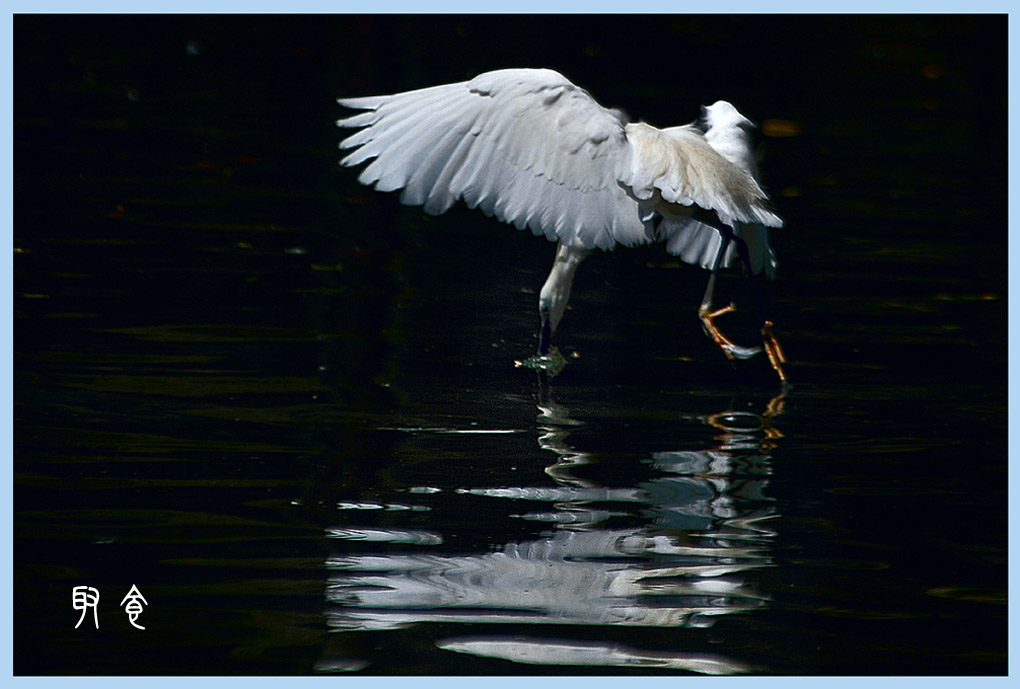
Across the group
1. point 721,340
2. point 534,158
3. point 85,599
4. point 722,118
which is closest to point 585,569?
point 85,599

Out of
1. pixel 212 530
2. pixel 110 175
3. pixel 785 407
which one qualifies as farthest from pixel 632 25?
pixel 212 530

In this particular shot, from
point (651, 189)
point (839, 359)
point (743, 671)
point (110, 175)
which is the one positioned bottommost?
point (743, 671)

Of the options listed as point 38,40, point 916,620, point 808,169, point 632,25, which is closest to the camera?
point 916,620

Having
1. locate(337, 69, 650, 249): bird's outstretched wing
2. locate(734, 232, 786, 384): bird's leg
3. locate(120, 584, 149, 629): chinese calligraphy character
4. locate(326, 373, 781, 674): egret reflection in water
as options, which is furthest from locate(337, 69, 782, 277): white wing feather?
locate(120, 584, 149, 629): chinese calligraphy character

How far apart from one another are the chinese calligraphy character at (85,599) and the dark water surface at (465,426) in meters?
0.03

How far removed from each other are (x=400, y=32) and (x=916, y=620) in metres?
11.7

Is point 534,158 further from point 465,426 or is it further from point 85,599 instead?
point 85,599

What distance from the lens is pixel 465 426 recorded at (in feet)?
21.5

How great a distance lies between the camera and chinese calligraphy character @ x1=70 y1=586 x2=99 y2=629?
486 cm

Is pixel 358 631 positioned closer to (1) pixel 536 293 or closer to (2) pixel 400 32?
(1) pixel 536 293

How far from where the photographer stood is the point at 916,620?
4996mm

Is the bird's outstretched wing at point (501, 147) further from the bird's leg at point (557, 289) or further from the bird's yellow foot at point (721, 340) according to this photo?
the bird's yellow foot at point (721, 340)

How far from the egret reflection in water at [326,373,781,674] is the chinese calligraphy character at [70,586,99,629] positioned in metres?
0.75

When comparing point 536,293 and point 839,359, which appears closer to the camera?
point 839,359
